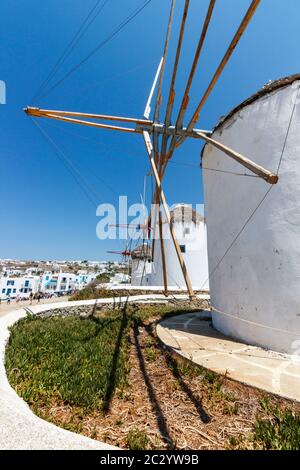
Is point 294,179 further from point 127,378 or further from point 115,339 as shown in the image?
point 115,339

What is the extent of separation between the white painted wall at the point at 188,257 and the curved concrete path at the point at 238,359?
14712 mm

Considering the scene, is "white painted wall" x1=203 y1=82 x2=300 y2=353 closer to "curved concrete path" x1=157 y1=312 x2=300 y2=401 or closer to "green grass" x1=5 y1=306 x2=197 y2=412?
"curved concrete path" x1=157 y1=312 x2=300 y2=401

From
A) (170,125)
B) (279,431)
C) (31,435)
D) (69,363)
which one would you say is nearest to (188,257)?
(170,125)

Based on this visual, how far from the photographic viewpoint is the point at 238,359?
4.75 m

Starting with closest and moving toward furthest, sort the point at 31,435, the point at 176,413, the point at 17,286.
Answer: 1. the point at 31,435
2. the point at 176,413
3. the point at 17,286

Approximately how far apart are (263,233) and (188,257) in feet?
56.4

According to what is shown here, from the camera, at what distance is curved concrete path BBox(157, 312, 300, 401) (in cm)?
372

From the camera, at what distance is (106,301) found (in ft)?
36.1

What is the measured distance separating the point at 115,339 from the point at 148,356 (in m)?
1.36

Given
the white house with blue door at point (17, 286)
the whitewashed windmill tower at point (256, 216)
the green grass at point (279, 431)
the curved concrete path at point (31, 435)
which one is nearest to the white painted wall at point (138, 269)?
the whitewashed windmill tower at point (256, 216)

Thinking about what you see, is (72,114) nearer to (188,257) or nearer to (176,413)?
(176,413)

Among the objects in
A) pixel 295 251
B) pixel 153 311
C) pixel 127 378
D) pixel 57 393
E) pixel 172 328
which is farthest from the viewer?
pixel 153 311

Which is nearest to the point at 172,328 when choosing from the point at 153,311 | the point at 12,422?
the point at 153,311

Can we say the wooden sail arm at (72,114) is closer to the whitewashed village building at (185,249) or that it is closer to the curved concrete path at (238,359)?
the curved concrete path at (238,359)
